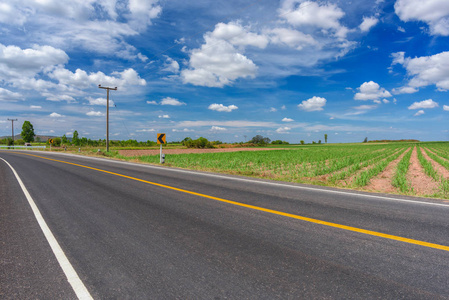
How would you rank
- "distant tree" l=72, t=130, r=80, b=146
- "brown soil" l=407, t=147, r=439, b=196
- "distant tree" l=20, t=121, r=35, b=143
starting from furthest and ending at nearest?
1. "distant tree" l=72, t=130, r=80, b=146
2. "distant tree" l=20, t=121, r=35, b=143
3. "brown soil" l=407, t=147, r=439, b=196

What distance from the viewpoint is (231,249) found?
330 cm

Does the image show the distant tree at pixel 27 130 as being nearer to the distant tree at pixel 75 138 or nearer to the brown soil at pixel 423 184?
the distant tree at pixel 75 138

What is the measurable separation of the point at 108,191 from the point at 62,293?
17.6 ft

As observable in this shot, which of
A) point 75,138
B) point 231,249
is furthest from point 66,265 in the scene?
point 75,138

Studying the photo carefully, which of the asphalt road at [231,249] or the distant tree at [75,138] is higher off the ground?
the distant tree at [75,138]

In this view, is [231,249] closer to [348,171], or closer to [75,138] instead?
[348,171]

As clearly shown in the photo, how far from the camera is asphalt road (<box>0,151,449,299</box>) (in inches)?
96.3

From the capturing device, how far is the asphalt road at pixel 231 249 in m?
2.45

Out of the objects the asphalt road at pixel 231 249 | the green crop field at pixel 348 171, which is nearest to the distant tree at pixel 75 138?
the green crop field at pixel 348 171

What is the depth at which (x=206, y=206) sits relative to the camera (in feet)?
18.2

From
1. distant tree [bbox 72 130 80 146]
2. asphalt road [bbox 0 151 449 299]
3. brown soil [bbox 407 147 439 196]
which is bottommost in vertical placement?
brown soil [bbox 407 147 439 196]

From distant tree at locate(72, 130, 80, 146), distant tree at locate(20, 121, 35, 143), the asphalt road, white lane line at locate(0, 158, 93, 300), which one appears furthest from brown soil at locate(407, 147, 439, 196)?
distant tree at locate(72, 130, 80, 146)

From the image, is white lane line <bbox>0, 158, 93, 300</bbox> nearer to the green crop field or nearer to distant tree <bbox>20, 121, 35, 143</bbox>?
the green crop field

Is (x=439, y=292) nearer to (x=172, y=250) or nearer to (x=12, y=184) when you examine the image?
(x=172, y=250)
